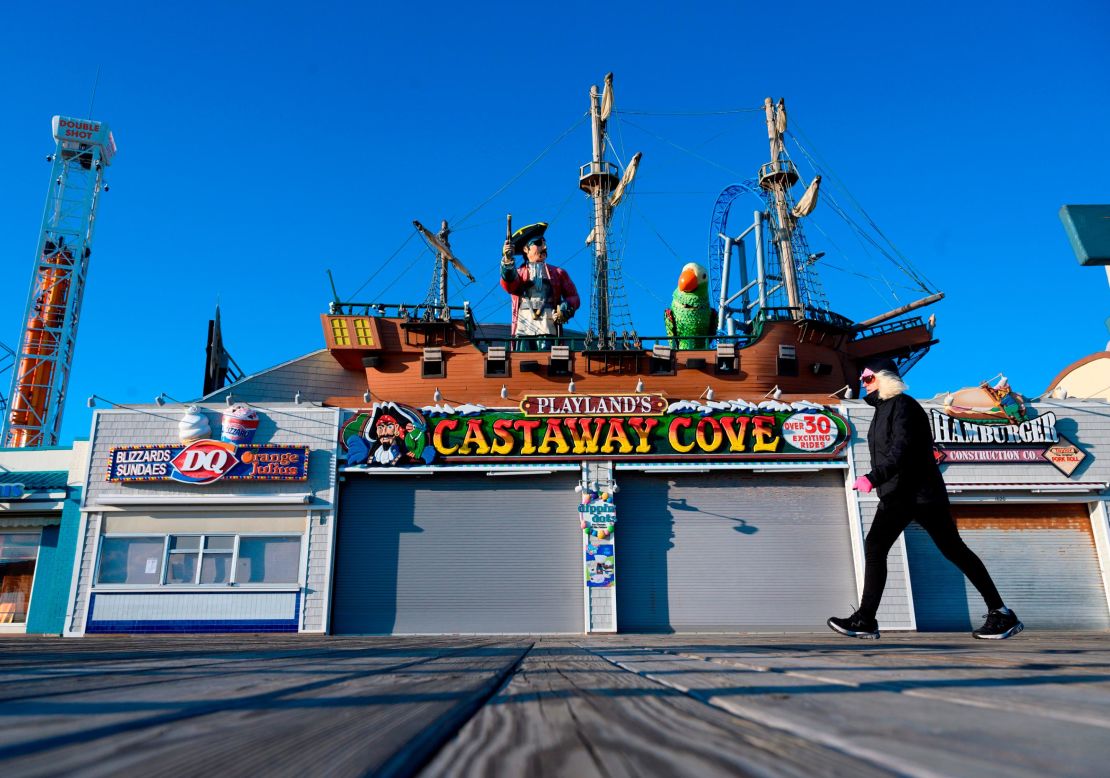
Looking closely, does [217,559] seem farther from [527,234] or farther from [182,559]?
[527,234]

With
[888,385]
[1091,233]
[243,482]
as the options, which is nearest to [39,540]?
[243,482]

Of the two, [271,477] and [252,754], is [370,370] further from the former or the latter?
[252,754]

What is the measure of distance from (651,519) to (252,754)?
14.5 m

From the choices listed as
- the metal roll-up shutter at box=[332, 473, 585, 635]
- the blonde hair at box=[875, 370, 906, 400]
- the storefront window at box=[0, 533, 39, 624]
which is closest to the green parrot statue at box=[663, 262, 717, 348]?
the metal roll-up shutter at box=[332, 473, 585, 635]

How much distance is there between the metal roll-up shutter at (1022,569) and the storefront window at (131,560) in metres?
16.6

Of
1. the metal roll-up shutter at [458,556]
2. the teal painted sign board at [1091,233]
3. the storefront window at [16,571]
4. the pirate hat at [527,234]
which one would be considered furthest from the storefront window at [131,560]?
the teal painted sign board at [1091,233]

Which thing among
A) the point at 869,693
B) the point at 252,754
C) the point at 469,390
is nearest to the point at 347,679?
the point at 252,754

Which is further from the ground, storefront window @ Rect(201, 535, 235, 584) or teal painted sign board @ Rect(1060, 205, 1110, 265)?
teal painted sign board @ Rect(1060, 205, 1110, 265)

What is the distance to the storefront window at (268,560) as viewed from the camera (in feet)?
47.1

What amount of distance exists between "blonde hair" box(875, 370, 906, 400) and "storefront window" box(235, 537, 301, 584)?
12.8 m

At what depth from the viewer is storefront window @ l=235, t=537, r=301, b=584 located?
14.4 meters

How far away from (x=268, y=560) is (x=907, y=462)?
44.1 ft

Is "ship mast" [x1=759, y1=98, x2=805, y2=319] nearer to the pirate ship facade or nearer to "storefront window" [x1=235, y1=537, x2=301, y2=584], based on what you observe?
the pirate ship facade

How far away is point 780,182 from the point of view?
28391mm
